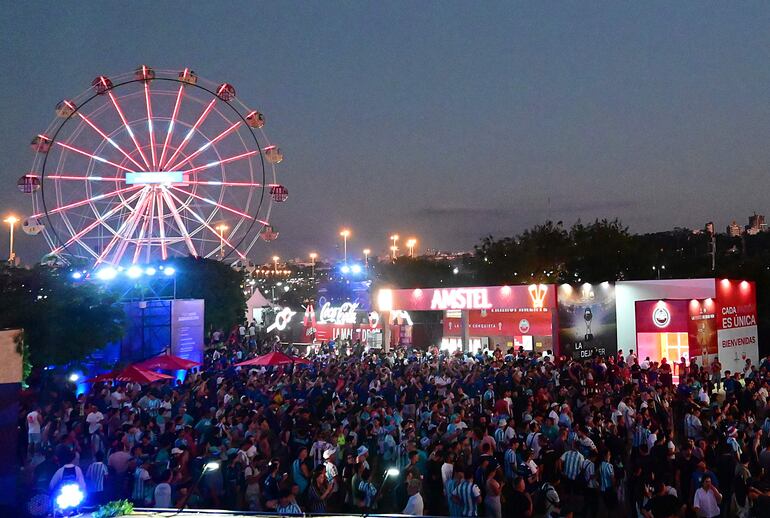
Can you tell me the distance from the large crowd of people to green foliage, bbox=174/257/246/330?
20.8 meters

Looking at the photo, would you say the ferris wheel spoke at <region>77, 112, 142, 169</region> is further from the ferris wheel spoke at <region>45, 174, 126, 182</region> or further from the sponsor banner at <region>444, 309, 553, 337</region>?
the sponsor banner at <region>444, 309, 553, 337</region>

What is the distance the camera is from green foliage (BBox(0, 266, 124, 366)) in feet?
65.0

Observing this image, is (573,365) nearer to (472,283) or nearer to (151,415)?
(151,415)

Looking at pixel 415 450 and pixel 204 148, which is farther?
pixel 204 148

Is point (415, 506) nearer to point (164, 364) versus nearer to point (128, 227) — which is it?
point (164, 364)

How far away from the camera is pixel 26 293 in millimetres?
21422

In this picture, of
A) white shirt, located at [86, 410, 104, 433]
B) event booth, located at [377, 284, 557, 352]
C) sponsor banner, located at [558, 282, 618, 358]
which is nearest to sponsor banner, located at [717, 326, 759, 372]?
sponsor banner, located at [558, 282, 618, 358]

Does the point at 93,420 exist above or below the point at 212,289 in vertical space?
below

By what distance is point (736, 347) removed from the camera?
25.2 metres

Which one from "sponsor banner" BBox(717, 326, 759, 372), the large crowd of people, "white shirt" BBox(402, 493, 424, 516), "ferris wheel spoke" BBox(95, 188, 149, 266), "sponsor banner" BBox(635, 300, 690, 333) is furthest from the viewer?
"ferris wheel spoke" BBox(95, 188, 149, 266)

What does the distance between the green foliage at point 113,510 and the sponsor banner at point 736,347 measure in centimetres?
2127

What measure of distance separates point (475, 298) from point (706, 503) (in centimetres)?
1712

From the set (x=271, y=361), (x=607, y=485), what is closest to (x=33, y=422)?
(x=271, y=361)

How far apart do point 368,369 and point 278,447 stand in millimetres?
7956
